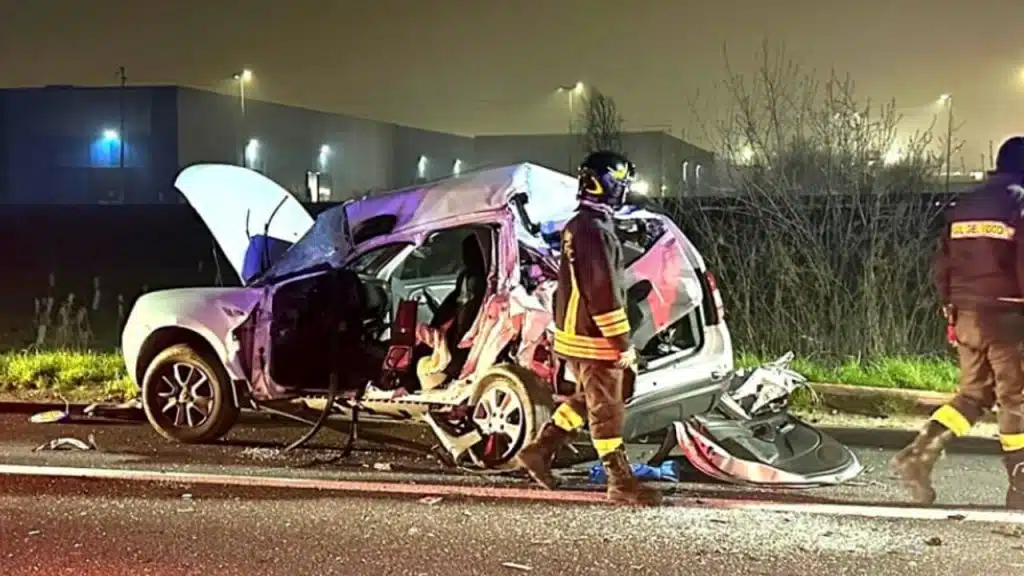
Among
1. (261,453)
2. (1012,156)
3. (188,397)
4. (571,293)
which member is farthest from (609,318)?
(188,397)

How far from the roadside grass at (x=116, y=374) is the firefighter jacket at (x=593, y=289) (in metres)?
3.84

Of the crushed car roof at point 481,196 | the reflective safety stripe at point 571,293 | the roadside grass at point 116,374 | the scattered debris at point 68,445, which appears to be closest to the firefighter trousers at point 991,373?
the reflective safety stripe at point 571,293

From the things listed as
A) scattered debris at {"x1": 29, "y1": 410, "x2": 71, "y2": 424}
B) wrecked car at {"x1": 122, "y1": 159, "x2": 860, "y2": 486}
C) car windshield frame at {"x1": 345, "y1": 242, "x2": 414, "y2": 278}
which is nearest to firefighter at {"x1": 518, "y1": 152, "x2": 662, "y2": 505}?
wrecked car at {"x1": 122, "y1": 159, "x2": 860, "y2": 486}

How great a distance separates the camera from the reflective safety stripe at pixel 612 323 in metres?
5.44

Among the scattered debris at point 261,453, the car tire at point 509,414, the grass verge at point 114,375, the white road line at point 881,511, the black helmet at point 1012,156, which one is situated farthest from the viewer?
the grass verge at point 114,375

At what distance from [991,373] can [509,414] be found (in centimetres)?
262

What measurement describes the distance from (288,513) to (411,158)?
41485 millimetres

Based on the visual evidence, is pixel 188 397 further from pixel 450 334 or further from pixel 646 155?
pixel 646 155

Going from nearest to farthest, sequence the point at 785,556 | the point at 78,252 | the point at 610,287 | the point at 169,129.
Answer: the point at 785,556
the point at 610,287
the point at 78,252
the point at 169,129

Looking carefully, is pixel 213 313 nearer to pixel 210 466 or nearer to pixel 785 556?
pixel 210 466

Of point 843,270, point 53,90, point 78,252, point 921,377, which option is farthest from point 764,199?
point 53,90

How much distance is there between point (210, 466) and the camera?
6.61 metres

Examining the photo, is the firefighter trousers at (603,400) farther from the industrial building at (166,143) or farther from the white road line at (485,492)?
the industrial building at (166,143)

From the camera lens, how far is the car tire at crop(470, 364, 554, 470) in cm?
605
